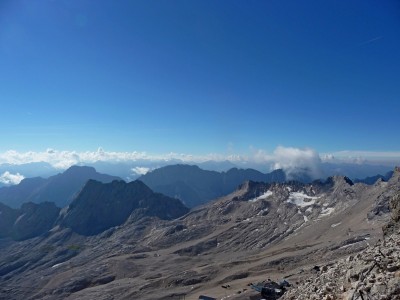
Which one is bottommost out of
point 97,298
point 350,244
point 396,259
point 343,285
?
point 97,298

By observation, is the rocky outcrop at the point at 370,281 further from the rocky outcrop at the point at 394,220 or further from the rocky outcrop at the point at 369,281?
the rocky outcrop at the point at 394,220

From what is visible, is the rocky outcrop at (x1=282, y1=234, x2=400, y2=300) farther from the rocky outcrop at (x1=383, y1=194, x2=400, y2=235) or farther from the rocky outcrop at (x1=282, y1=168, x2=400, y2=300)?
the rocky outcrop at (x1=383, y1=194, x2=400, y2=235)

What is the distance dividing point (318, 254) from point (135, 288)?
292 feet

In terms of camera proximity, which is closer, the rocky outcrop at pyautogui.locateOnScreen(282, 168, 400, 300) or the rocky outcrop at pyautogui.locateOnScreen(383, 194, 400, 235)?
the rocky outcrop at pyautogui.locateOnScreen(282, 168, 400, 300)

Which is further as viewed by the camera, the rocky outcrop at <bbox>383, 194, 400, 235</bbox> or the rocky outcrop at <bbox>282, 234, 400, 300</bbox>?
the rocky outcrop at <bbox>383, 194, 400, 235</bbox>

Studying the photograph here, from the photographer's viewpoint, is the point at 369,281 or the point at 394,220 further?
the point at 394,220

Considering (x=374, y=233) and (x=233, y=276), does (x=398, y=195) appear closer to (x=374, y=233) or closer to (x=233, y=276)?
(x=233, y=276)

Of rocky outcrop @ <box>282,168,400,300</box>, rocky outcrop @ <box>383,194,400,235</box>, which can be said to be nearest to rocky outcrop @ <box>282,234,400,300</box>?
rocky outcrop @ <box>282,168,400,300</box>

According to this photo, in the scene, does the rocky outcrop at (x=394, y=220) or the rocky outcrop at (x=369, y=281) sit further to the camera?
the rocky outcrop at (x=394, y=220)

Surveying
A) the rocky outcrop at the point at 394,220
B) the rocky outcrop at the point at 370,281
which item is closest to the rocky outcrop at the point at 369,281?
the rocky outcrop at the point at 370,281

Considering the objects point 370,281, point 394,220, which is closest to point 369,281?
point 370,281

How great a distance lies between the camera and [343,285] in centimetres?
2697

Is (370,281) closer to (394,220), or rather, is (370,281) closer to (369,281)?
(369,281)

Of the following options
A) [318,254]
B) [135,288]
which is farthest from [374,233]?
[135,288]
